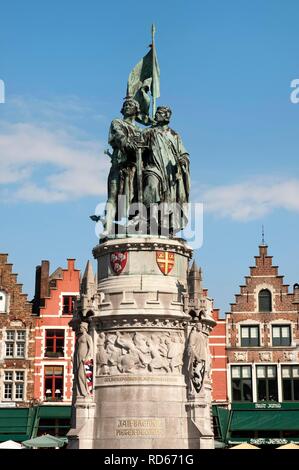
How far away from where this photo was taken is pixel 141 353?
21516 millimetres

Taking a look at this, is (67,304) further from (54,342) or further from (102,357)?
(102,357)

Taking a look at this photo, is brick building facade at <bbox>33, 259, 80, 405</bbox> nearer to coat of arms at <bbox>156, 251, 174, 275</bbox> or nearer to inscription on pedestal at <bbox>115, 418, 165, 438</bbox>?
coat of arms at <bbox>156, 251, 174, 275</bbox>

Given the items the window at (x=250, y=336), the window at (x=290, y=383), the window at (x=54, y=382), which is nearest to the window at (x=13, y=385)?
the window at (x=54, y=382)

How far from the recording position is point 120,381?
848 inches

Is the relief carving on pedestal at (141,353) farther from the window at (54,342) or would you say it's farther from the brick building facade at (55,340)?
the window at (54,342)

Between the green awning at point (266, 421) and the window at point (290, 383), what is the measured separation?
3.31ft

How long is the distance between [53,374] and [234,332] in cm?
1183

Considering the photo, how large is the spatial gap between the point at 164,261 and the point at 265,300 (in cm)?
3019

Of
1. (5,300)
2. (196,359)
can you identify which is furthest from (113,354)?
(5,300)

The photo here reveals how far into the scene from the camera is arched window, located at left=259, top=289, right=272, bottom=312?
169 ft

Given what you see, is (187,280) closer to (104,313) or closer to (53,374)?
(104,313)

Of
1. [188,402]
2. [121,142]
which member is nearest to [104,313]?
[188,402]

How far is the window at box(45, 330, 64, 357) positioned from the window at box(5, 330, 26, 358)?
1542 mm

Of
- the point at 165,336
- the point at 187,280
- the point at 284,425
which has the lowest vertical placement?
the point at 284,425
